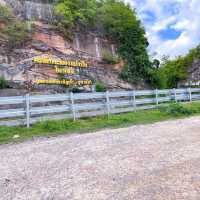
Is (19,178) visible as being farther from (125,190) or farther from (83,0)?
(83,0)

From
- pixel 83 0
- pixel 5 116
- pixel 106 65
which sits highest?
pixel 83 0

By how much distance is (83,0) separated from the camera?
24.3 metres

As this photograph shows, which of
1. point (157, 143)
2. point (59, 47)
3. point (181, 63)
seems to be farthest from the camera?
point (181, 63)

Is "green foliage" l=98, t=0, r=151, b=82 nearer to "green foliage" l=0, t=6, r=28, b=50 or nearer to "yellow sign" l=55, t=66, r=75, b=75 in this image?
"yellow sign" l=55, t=66, r=75, b=75

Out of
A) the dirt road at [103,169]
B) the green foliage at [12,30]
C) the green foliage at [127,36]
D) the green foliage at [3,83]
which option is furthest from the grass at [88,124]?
the green foliage at [127,36]

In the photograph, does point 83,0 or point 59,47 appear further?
point 83,0

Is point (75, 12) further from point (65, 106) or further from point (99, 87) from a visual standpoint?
point (65, 106)

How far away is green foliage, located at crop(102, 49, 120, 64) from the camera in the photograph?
23.1m

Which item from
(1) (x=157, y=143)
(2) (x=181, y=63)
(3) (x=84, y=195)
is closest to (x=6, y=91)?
(1) (x=157, y=143)

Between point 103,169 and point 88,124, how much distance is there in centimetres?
538

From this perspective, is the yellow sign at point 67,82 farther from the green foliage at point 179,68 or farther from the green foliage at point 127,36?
the green foliage at point 179,68

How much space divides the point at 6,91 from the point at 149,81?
1432 centimetres

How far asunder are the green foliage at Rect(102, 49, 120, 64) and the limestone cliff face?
0.27 m

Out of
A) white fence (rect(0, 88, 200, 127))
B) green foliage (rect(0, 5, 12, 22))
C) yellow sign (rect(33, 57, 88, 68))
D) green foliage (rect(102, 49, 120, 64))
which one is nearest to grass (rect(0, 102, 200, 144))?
white fence (rect(0, 88, 200, 127))
